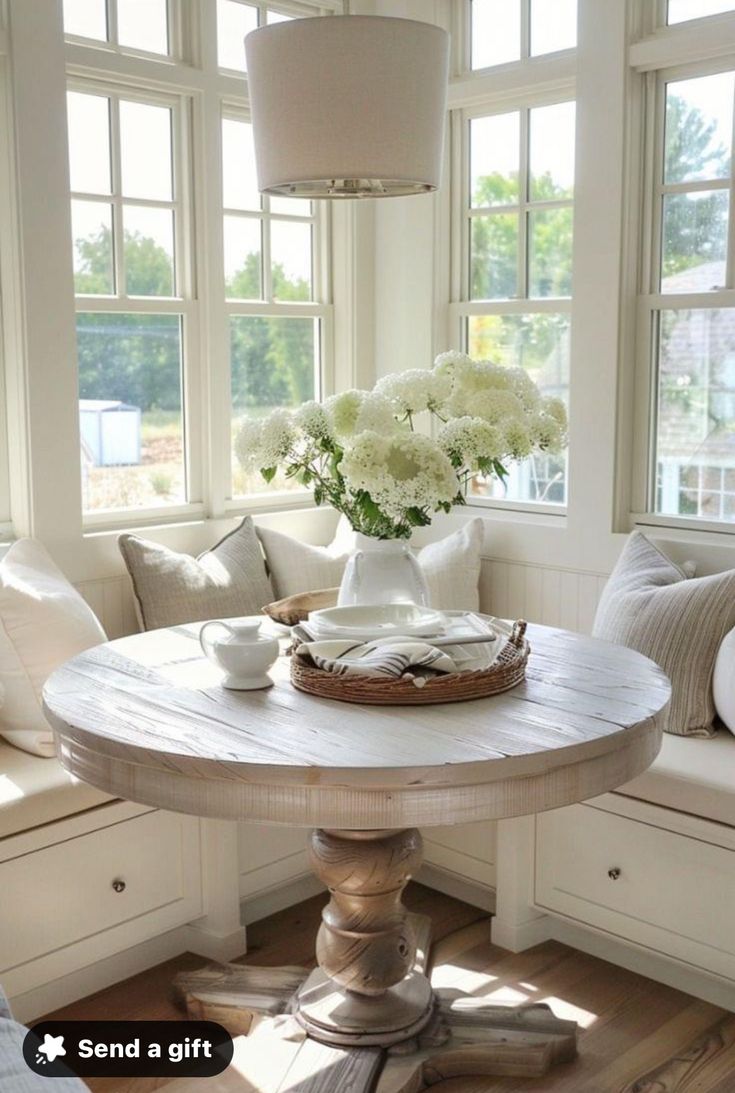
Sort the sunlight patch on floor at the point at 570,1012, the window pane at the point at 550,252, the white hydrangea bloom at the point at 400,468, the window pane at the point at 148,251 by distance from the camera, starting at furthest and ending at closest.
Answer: the window pane at the point at 550,252, the window pane at the point at 148,251, the sunlight patch on floor at the point at 570,1012, the white hydrangea bloom at the point at 400,468

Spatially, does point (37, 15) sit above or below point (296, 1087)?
above

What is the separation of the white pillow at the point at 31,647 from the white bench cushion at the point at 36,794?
0.24ft

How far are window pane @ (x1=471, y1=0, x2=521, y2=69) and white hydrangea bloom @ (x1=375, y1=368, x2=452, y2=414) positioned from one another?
1.77 metres

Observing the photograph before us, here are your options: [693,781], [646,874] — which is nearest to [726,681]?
[693,781]

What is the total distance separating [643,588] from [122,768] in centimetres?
163

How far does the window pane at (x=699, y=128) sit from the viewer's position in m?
3.27

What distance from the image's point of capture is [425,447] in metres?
2.25

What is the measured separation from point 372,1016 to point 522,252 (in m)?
2.35

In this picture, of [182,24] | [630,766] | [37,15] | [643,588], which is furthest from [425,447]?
[182,24]

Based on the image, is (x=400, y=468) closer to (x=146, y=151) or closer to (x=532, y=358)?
(x=532, y=358)

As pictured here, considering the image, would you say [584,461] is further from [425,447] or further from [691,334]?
[425,447]

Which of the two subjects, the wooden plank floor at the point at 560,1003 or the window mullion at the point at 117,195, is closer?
the wooden plank floor at the point at 560,1003

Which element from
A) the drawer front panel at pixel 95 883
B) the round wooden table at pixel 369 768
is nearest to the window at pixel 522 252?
the round wooden table at pixel 369 768

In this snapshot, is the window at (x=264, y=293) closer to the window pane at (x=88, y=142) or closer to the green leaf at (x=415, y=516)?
the window pane at (x=88, y=142)
